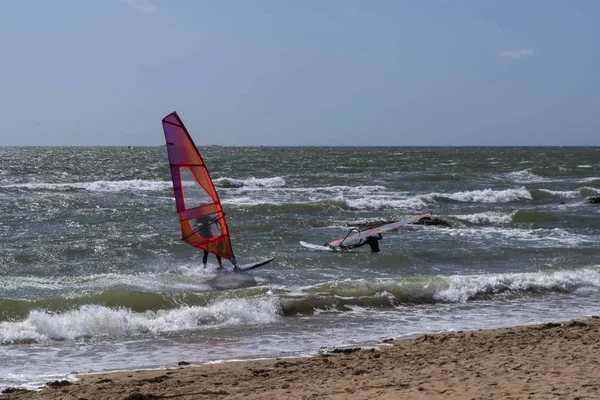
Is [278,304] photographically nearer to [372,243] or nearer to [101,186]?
[372,243]

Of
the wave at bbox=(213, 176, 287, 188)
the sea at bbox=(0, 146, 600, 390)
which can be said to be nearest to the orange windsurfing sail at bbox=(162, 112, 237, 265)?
the sea at bbox=(0, 146, 600, 390)

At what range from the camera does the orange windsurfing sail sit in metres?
11.6

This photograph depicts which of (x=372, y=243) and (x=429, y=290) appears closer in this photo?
(x=429, y=290)

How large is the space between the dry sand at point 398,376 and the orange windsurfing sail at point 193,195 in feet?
18.2

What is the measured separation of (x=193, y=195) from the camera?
11953 mm

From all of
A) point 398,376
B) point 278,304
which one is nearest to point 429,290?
point 278,304

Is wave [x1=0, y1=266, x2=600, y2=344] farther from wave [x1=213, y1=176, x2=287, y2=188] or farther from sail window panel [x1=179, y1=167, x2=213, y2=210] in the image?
wave [x1=213, y1=176, x2=287, y2=188]

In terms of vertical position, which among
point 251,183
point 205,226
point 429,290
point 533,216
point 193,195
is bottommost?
point 429,290

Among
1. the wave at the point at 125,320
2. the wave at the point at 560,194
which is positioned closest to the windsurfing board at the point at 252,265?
the wave at the point at 125,320

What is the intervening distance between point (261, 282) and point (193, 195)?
6.58 ft

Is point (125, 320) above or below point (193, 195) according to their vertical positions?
below

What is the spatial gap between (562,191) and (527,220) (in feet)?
37.4

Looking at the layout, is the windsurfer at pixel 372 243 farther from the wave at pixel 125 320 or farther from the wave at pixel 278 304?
the wave at pixel 125 320

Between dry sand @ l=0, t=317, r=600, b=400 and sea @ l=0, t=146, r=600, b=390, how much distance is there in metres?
0.51
